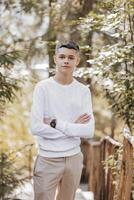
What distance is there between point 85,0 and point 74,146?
4200 mm

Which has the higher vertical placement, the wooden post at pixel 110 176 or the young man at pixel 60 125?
the young man at pixel 60 125

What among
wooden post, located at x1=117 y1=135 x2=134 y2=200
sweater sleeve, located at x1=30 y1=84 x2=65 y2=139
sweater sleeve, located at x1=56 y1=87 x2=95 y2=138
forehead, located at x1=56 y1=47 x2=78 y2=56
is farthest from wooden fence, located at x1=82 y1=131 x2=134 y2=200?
forehead, located at x1=56 y1=47 x2=78 y2=56

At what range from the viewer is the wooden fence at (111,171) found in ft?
11.4

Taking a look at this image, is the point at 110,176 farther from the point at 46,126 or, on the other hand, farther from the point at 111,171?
the point at 46,126

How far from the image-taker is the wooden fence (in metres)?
3.48

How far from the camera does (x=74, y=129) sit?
322 cm

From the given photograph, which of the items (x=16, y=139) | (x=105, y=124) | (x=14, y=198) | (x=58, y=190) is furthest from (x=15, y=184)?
(x=105, y=124)

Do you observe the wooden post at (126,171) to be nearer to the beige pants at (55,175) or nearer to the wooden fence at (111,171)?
the wooden fence at (111,171)

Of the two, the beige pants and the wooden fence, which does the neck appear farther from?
the wooden fence

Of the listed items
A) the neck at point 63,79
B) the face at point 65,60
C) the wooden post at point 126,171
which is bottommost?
the wooden post at point 126,171

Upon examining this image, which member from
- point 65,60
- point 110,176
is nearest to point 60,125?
point 65,60

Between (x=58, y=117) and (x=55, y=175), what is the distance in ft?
1.16

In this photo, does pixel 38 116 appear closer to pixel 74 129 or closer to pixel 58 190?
pixel 74 129

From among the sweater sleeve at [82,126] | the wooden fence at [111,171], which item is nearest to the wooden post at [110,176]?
the wooden fence at [111,171]
